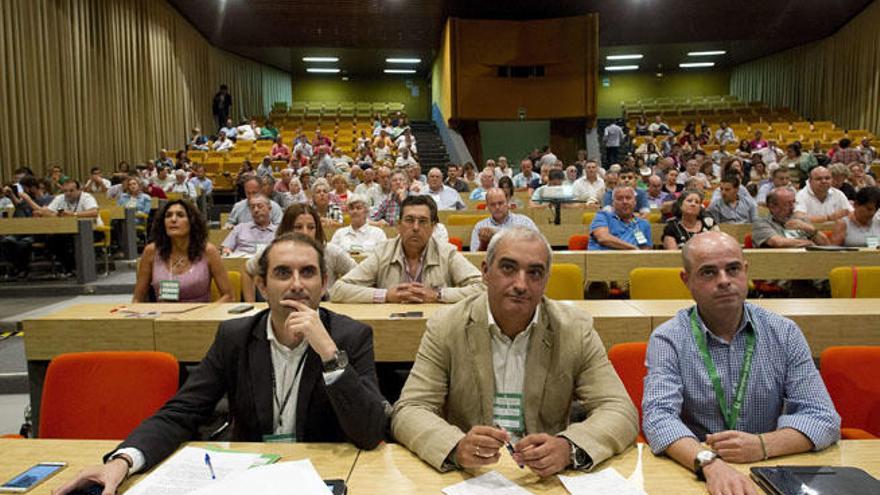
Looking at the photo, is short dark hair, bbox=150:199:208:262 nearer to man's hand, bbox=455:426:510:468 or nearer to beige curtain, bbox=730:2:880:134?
man's hand, bbox=455:426:510:468

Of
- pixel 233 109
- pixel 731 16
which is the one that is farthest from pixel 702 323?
pixel 233 109

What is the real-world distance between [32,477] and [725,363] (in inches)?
73.2

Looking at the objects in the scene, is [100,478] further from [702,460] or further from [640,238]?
[640,238]

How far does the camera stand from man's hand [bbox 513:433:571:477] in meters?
1.53

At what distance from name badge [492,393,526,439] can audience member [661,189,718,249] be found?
3.33 m

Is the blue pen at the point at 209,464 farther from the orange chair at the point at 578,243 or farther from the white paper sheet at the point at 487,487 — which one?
the orange chair at the point at 578,243

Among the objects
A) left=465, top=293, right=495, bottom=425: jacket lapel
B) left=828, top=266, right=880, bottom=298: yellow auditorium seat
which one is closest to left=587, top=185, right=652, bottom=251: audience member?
left=828, top=266, right=880, bottom=298: yellow auditorium seat

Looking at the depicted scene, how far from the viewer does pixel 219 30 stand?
17266mm

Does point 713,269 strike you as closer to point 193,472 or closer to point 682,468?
point 682,468

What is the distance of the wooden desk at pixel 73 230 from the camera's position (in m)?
A: 6.68

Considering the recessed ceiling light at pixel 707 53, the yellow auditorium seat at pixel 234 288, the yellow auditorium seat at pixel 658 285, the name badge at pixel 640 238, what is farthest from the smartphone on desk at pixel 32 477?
the recessed ceiling light at pixel 707 53

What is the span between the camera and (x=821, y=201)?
6.05 m

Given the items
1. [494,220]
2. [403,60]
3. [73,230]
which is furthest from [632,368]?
[403,60]

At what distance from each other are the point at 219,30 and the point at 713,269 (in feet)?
57.6
